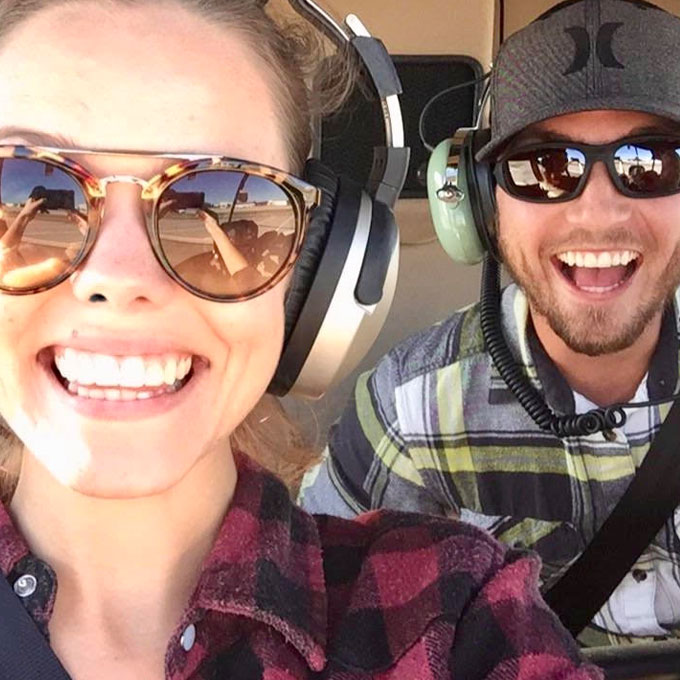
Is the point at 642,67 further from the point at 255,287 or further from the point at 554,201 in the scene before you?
the point at 255,287

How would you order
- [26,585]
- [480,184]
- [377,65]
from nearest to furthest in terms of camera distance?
[26,585] < [377,65] < [480,184]

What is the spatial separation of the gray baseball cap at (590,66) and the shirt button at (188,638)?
0.97 metres

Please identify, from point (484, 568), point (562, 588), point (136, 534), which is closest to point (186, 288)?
point (136, 534)

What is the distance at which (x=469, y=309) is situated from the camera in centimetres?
201

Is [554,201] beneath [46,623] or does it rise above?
above

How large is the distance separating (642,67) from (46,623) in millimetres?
1196

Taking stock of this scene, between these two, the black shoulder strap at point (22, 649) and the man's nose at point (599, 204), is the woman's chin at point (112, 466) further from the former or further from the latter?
the man's nose at point (599, 204)

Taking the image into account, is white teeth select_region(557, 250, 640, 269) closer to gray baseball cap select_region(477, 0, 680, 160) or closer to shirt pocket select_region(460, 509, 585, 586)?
gray baseball cap select_region(477, 0, 680, 160)

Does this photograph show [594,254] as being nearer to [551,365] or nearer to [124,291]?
[551,365]

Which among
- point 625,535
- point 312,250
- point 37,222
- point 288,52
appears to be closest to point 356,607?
point 312,250

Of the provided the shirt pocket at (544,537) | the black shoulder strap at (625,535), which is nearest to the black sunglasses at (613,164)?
the black shoulder strap at (625,535)

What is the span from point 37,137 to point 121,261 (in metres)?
0.14

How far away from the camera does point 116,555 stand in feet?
3.62

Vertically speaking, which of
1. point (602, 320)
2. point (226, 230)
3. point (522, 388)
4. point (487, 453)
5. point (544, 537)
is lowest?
point (544, 537)
